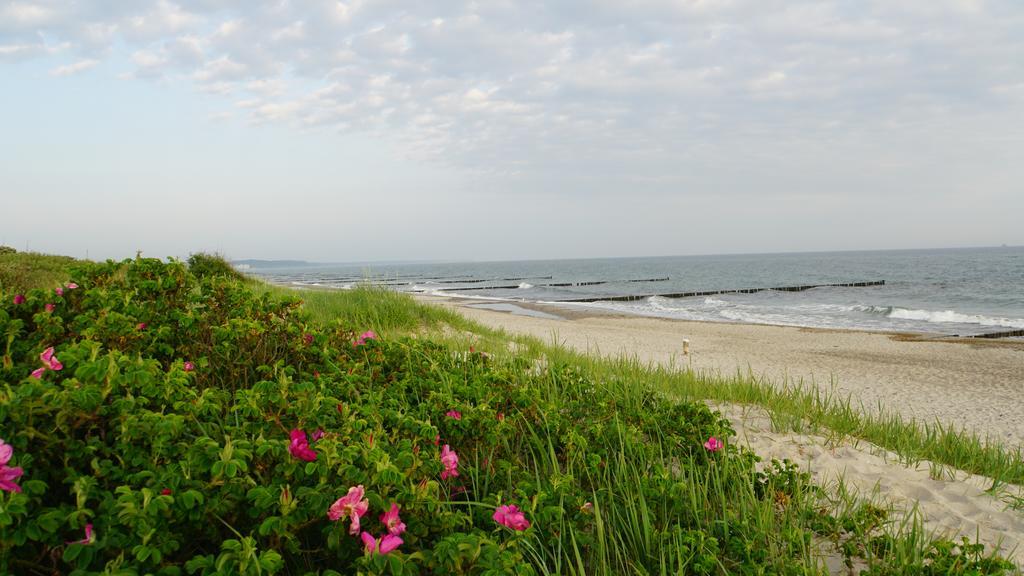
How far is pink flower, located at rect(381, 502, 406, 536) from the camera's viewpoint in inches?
70.4

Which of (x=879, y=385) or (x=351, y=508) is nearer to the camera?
(x=351, y=508)

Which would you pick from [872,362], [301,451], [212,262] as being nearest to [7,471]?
[301,451]

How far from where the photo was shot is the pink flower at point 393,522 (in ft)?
5.86

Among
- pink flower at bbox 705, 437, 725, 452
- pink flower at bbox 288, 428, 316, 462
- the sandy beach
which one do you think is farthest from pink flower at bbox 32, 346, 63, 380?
the sandy beach

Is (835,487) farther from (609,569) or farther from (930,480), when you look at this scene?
(609,569)

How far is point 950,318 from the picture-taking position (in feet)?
94.6

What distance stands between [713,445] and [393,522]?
220 centimetres

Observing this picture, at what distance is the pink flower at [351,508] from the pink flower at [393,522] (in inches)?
2.7

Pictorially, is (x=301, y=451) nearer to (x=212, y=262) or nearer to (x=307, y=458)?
(x=307, y=458)

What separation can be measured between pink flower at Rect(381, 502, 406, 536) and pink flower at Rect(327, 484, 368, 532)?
7 cm

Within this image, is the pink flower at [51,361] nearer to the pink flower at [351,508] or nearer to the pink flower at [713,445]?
the pink flower at [351,508]

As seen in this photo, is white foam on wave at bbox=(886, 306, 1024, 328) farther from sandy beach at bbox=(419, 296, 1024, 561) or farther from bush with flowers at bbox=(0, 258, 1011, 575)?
bush with flowers at bbox=(0, 258, 1011, 575)

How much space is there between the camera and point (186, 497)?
1.62 metres

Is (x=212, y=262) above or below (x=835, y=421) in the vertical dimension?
above
